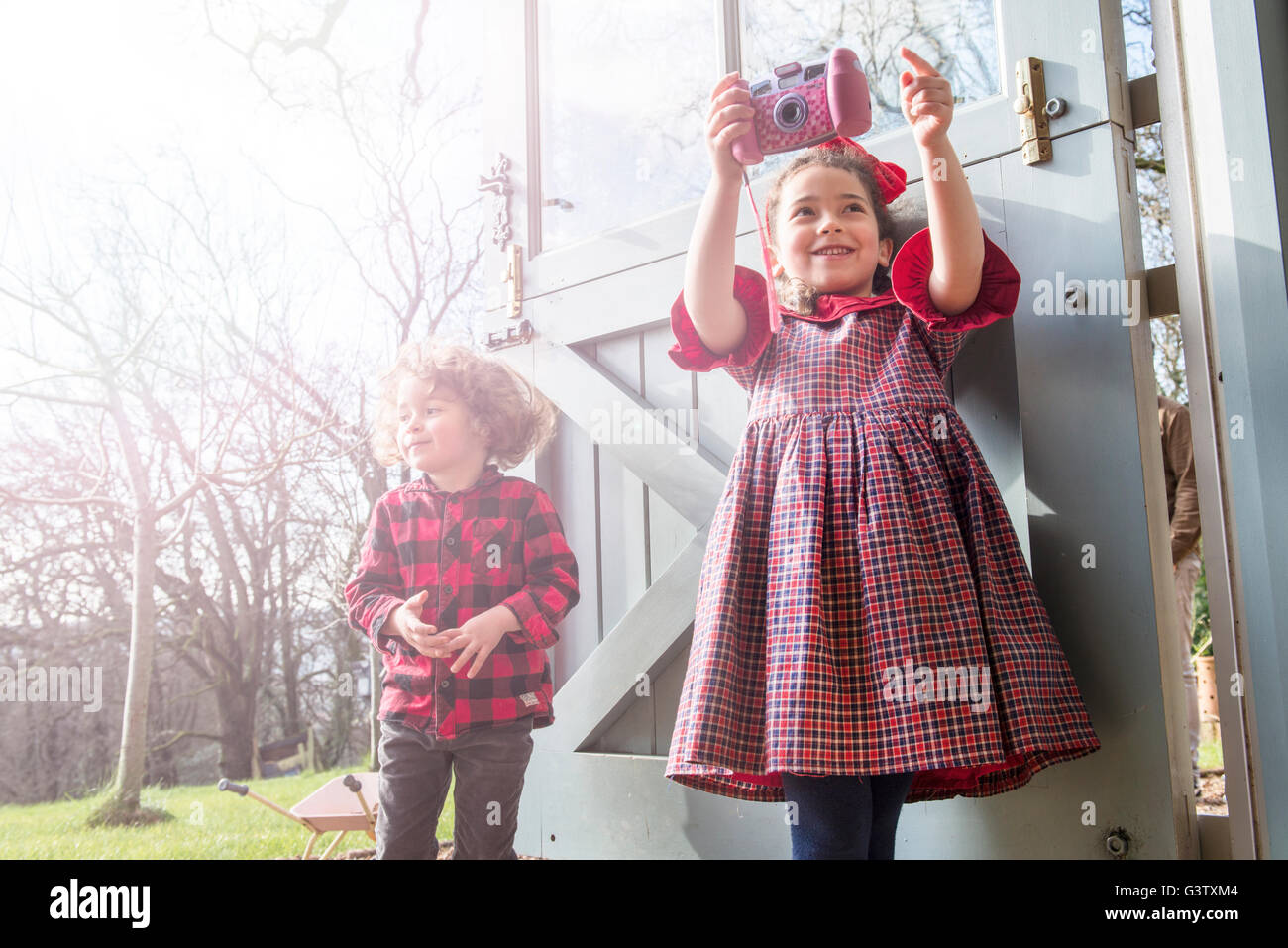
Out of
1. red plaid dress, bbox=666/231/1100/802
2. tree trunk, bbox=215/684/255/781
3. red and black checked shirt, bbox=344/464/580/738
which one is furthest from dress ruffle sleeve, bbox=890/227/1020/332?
tree trunk, bbox=215/684/255/781

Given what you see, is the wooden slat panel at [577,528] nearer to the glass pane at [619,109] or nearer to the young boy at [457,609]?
the young boy at [457,609]

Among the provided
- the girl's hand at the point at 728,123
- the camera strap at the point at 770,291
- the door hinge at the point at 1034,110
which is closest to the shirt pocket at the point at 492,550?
the camera strap at the point at 770,291

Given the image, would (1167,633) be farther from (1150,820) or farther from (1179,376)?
(1179,376)

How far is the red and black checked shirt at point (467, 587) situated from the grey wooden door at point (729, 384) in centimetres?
22

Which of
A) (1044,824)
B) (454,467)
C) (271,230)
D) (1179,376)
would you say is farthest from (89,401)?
(1179,376)

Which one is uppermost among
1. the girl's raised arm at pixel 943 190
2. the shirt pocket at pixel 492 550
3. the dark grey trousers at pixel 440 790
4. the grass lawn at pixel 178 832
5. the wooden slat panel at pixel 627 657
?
the girl's raised arm at pixel 943 190

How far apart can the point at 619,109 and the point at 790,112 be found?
2.47 ft

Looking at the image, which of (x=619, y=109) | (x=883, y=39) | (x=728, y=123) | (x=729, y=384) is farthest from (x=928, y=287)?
(x=619, y=109)

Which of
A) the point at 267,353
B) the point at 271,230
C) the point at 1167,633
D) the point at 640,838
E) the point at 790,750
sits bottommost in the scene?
the point at 640,838

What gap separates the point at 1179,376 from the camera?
3.27 meters

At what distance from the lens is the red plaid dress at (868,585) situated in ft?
3.22

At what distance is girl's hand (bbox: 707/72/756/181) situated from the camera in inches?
45.3

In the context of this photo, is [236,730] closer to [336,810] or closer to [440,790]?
[336,810]
